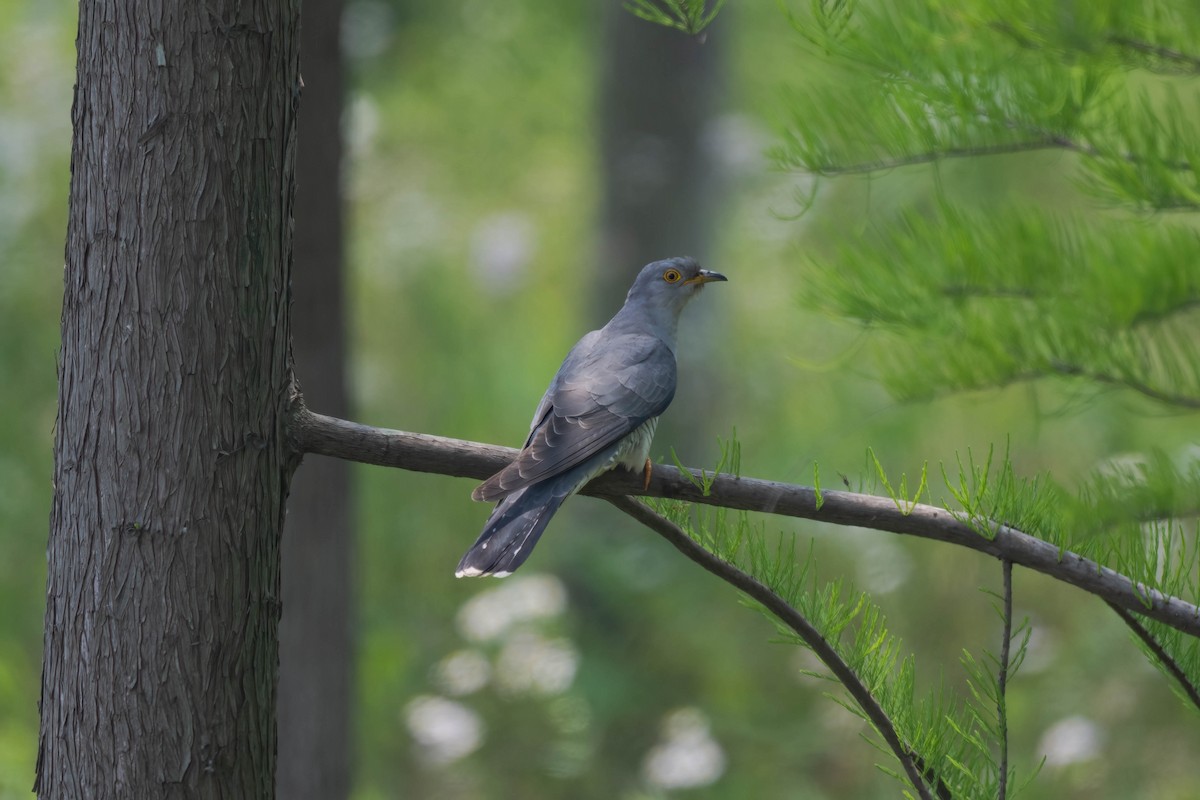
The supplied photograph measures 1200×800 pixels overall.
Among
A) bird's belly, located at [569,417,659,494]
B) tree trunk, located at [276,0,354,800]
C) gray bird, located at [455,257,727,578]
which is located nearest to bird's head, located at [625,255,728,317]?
gray bird, located at [455,257,727,578]

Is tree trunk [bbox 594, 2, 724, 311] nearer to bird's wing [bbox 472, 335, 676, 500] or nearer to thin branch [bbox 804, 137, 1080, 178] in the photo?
bird's wing [bbox 472, 335, 676, 500]

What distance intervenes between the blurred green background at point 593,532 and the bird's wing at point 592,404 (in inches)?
46.4

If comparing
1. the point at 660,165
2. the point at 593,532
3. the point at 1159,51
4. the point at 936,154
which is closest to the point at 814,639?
the point at 936,154

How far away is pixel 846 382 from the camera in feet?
21.6

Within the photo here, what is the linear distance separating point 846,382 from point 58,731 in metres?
5.66

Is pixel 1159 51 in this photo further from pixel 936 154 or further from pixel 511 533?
pixel 511 533

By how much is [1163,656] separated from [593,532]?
3.91 metres

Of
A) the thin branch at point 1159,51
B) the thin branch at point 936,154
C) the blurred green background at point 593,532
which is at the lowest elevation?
the blurred green background at point 593,532

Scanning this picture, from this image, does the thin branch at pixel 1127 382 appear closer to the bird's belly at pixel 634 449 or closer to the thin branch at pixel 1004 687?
the thin branch at pixel 1004 687

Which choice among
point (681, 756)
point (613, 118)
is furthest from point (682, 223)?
point (681, 756)

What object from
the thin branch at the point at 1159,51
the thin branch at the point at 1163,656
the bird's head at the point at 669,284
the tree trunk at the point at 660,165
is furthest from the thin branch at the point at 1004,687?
the tree trunk at the point at 660,165

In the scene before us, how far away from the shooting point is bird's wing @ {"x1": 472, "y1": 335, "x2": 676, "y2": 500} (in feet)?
6.28

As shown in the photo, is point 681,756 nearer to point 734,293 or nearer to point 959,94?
point 959,94

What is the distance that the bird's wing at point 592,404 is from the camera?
6.28 feet
